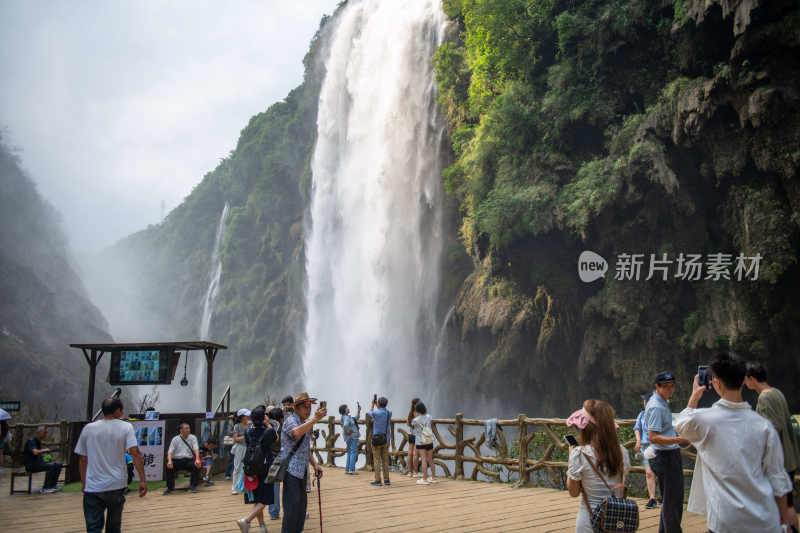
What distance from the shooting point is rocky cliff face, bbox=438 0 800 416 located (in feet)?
46.2

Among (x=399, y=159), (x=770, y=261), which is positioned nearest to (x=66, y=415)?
(x=399, y=159)

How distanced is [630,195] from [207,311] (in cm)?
4427

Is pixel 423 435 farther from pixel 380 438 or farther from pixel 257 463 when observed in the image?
pixel 257 463

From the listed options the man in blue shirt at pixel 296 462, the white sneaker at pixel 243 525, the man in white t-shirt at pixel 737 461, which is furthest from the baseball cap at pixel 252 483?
the man in white t-shirt at pixel 737 461

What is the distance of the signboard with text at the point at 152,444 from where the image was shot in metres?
11.2

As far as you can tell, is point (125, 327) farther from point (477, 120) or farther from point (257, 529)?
point (257, 529)

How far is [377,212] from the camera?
95.7 feet

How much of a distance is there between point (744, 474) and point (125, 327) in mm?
68382

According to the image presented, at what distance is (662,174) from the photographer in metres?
15.7

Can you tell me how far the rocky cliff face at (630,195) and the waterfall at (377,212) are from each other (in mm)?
3474

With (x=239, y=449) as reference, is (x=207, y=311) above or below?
above

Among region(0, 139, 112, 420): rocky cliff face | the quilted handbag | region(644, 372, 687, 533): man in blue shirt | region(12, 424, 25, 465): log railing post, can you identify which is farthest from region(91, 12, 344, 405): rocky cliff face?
the quilted handbag

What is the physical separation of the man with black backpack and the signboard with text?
2.83 feet

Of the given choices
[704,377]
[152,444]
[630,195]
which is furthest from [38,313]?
[704,377]
